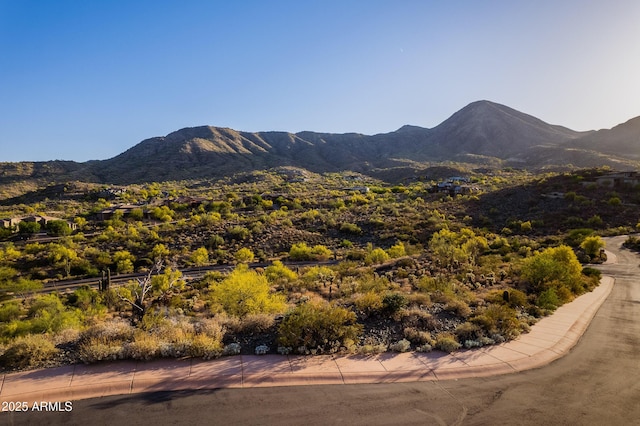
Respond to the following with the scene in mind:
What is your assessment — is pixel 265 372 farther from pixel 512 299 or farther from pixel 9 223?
pixel 9 223

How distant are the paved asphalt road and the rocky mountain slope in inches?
4736

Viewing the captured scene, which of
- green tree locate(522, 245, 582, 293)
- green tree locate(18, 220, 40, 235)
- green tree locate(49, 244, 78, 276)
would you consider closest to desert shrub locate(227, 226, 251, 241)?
green tree locate(49, 244, 78, 276)

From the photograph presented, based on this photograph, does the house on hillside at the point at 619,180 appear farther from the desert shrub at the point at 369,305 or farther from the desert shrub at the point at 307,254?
the desert shrub at the point at 369,305

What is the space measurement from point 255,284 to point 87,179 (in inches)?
4782

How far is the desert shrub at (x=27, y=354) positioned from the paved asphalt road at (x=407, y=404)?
1807mm

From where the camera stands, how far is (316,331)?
8.38 meters

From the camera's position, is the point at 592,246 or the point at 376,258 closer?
the point at 592,246

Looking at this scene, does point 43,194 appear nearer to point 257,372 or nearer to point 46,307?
point 46,307

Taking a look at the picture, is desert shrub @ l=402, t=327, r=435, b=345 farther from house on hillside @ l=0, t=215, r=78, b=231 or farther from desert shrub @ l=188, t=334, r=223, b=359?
house on hillside @ l=0, t=215, r=78, b=231

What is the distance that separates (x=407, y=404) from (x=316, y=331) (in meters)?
2.90

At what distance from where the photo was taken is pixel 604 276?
2242cm

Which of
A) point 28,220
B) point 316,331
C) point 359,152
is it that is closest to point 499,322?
point 316,331

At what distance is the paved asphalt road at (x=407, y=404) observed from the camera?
539cm

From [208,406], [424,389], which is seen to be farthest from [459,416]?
[208,406]
